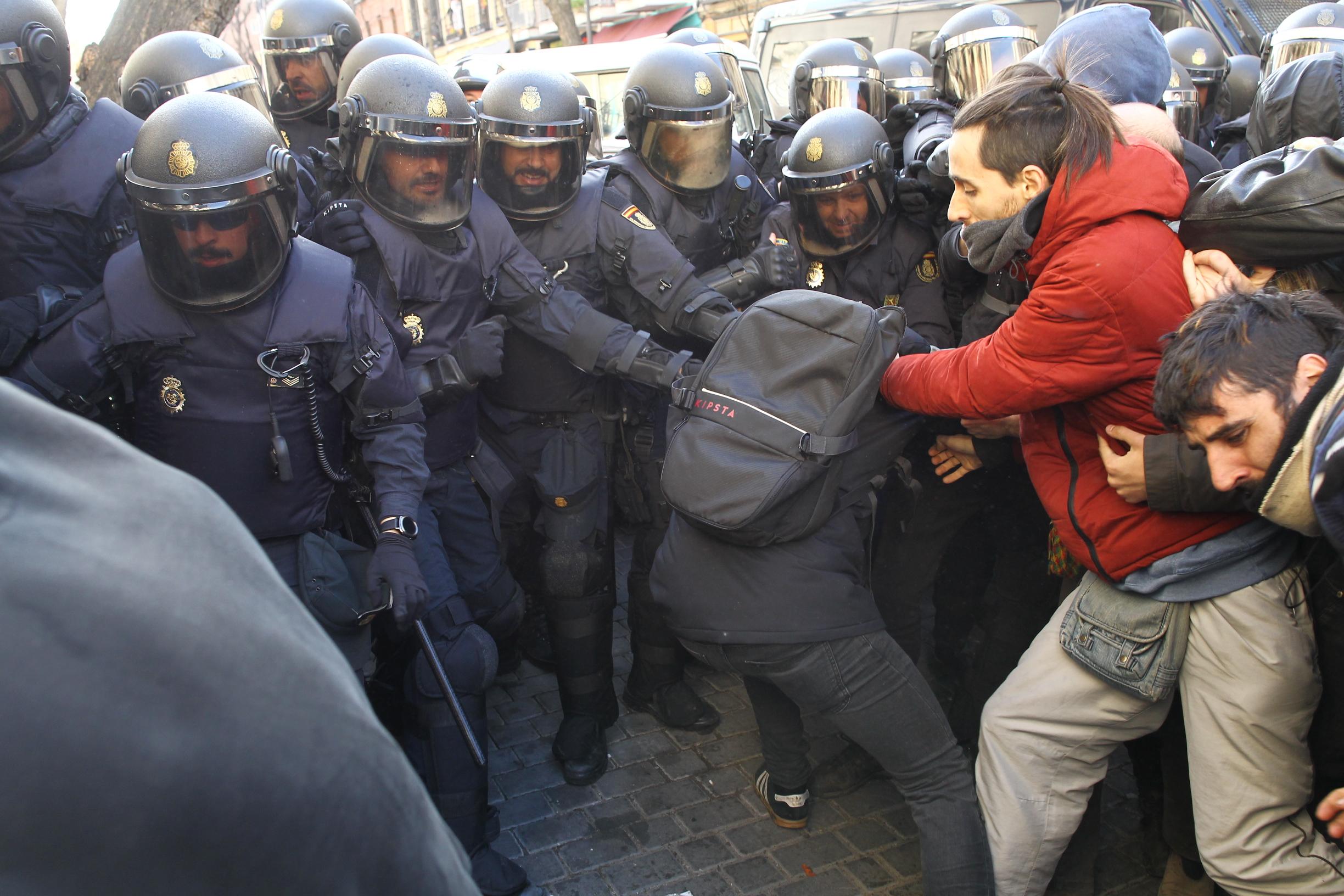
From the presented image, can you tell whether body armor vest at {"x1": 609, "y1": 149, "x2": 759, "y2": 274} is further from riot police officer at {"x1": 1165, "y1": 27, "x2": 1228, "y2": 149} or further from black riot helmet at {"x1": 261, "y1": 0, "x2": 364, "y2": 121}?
riot police officer at {"x1": 1165, "y1": 27, "x2": 1228, "y2": 149}

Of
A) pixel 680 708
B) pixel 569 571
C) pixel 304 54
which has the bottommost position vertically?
pixel 680 708

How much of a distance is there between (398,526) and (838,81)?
392 centimetres

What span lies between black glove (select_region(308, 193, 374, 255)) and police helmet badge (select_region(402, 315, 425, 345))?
0.26m

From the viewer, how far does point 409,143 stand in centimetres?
336

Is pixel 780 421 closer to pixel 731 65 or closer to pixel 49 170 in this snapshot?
pixel 49 170

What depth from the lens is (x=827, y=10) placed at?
376 inches

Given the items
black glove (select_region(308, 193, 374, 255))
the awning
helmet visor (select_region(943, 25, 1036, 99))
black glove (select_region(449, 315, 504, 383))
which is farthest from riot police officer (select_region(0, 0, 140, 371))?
the awning

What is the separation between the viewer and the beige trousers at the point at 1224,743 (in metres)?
2.23

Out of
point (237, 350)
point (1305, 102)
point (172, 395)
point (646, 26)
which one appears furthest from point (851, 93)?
point (646, 26)

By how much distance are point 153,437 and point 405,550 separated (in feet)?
2.29

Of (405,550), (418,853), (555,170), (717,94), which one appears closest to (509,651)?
(405,550)

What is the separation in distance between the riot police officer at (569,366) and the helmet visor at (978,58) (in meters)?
1.82

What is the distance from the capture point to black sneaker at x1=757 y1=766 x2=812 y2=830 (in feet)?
10.9

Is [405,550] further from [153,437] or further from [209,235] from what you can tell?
[209,235]
